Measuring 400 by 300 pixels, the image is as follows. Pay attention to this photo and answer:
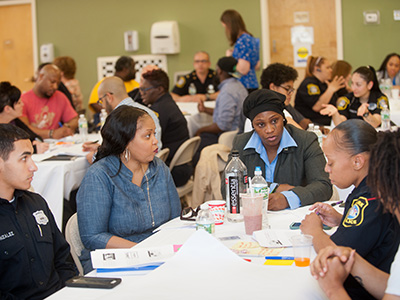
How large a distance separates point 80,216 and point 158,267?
36.0 inches

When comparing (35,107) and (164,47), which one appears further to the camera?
(164,47)

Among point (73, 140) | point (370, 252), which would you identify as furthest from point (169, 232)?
point (73, 140)

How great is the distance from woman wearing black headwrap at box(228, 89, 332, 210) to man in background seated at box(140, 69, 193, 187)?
185 cm

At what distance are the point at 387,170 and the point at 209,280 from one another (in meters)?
0.65

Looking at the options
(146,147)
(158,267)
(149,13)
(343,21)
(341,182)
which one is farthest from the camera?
(149,13)

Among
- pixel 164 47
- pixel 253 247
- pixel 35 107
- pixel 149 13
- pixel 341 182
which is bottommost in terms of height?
pixel 253 247

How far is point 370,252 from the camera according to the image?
1.85 meters

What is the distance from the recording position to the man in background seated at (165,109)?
498cm

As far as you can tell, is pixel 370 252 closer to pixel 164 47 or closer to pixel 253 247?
pixel 253 247

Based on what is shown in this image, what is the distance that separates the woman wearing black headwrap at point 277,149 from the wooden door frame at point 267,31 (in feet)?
19.5

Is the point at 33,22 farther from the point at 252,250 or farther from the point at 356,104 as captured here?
the point at 252,250

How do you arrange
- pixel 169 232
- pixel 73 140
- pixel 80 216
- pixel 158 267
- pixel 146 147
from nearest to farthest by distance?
pixel 158 267 < pixel 169 232 < pixel 80 216 < pixel 146 147 < pixel 73 140

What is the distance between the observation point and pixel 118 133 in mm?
2787

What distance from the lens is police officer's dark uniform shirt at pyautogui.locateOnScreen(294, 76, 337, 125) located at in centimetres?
627
